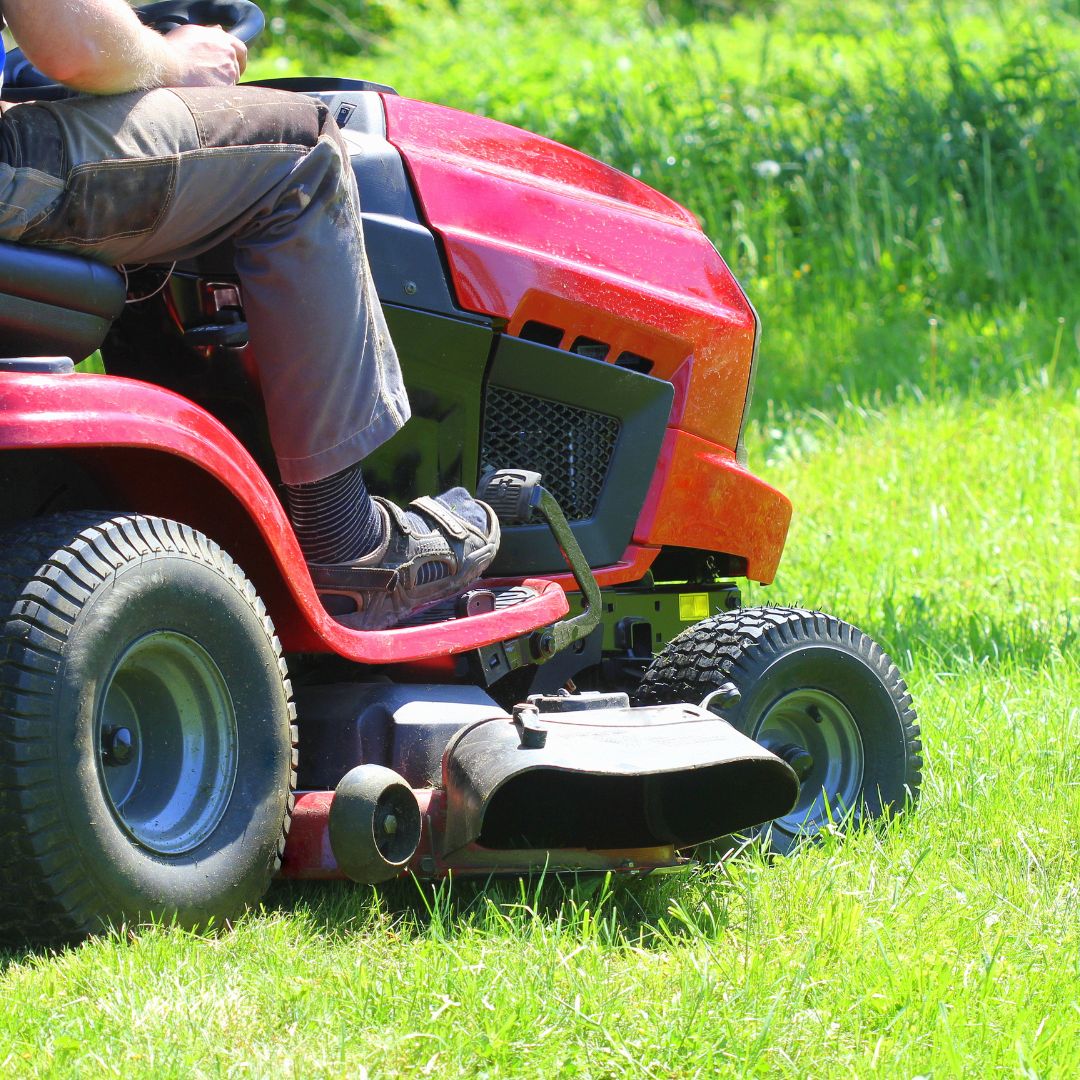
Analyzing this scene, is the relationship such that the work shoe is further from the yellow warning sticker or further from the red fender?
the yellow warning sticker

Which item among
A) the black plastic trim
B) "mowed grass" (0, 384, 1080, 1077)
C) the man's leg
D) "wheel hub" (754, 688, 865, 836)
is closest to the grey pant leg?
the man's leg

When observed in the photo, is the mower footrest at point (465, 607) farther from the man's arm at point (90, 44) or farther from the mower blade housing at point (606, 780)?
the man's arm at point (90, 44)

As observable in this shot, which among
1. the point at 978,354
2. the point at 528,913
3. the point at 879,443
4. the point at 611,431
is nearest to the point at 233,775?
the point at 528,913

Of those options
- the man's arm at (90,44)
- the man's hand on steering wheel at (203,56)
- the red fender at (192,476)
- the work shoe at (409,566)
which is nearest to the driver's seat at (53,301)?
the red fender at (192,476)

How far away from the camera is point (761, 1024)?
222 cm

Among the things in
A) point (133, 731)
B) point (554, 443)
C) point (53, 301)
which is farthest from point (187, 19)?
point (133, 731)

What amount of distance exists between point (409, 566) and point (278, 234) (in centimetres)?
62

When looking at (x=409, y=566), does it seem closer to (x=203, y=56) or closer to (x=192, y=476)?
(x=192, y=476)

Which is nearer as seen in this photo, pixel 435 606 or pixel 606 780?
pixel 606 780

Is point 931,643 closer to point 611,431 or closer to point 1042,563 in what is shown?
point 1042,563

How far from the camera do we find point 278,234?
8.61ft

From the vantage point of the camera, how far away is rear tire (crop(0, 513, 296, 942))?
2213 millimetres

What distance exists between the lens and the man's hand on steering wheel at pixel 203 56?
107 inches

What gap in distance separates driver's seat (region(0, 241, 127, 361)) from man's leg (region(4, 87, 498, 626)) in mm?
33
